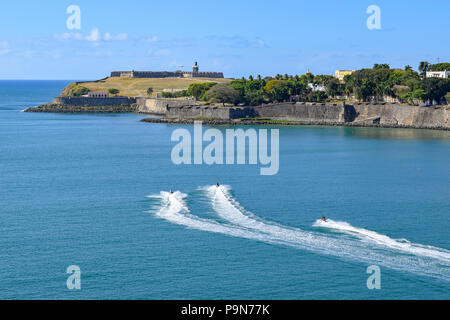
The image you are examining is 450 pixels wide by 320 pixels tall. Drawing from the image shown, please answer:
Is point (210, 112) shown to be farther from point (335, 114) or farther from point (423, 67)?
point (423, 67)

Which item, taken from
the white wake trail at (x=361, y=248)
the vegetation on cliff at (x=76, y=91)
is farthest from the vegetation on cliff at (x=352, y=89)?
the white wake trail at (x=361, y=248)

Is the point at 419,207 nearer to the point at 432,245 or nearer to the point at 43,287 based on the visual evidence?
the point at 432,245

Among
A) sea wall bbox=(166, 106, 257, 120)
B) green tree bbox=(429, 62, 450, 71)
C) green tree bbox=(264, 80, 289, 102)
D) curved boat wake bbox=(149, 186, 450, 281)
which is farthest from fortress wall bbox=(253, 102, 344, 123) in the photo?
curved boat wake bbox=(149, 186, 450, 281)

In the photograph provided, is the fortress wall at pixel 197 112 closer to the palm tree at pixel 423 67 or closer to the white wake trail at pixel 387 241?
the palm tree at pixel 423 67

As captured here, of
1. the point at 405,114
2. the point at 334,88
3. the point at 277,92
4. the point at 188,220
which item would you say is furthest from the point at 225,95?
the point at 188,220

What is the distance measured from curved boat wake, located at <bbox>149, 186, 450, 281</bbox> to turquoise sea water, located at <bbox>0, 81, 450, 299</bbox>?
0.09 metres

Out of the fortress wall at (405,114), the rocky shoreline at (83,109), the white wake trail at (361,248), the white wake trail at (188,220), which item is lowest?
the white wake trail at (361,248)

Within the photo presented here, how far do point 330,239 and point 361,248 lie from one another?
1918mm

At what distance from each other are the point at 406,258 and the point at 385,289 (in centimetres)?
345

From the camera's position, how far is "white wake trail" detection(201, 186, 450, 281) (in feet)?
95.2

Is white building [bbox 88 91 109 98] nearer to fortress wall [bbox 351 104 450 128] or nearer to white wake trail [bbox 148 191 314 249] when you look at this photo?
fortress wall [bbox 351 104 450 128]

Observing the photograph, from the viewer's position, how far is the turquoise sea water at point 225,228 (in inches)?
1088

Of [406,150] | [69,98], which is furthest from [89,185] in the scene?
[69,98]

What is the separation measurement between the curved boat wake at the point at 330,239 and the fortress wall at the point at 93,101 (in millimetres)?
108689
